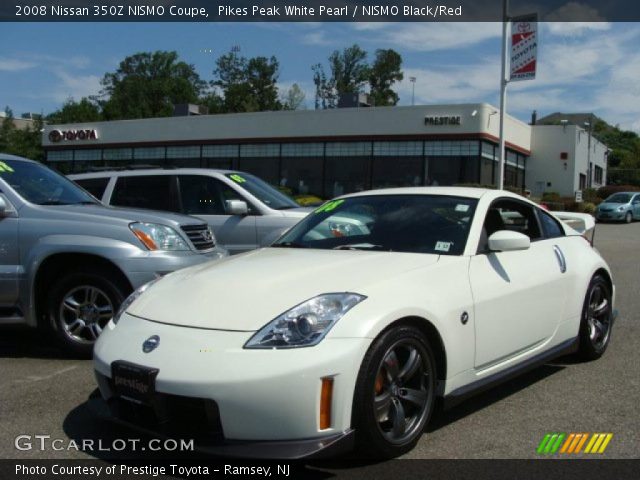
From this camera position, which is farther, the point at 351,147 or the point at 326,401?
the point at 351,147

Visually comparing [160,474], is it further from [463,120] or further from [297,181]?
[297,181]

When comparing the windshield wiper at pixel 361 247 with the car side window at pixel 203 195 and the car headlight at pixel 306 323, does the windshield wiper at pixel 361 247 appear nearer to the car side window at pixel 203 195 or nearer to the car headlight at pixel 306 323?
the car headlight at pixel 306 323

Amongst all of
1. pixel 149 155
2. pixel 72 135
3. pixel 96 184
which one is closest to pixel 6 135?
pixel 72 135

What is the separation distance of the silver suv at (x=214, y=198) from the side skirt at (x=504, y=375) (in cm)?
420

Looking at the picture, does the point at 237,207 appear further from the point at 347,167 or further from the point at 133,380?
the point at 347,167

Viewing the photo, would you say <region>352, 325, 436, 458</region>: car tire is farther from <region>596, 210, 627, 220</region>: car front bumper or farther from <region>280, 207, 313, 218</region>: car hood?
<region>596, 210, 627, 220</region>: car front bumper

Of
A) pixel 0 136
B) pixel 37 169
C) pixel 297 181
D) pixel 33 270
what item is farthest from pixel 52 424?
pixel 0 136

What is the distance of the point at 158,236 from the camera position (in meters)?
5.93

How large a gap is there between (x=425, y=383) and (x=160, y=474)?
148 cm

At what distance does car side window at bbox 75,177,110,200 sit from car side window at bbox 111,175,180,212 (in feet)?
0.65

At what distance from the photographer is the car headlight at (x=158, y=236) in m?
5.79

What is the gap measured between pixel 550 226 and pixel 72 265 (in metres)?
4.02

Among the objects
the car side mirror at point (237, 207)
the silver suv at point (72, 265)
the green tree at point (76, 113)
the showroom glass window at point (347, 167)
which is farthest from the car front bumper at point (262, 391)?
the green tree at point (76, 113)

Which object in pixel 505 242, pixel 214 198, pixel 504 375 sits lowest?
pixel 504 375
